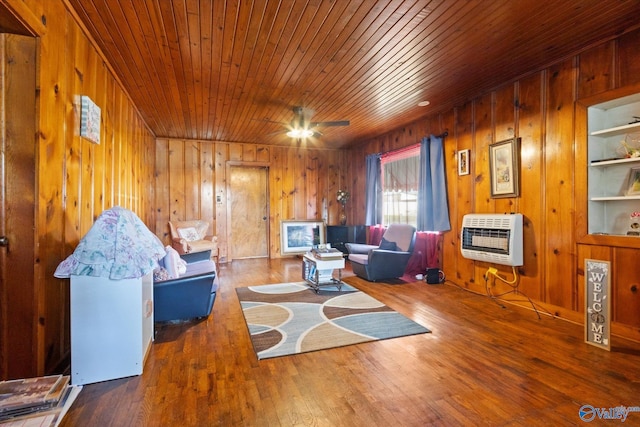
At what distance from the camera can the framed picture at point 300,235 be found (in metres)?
6.52

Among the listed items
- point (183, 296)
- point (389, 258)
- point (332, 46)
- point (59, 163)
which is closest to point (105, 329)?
point (183, 296)

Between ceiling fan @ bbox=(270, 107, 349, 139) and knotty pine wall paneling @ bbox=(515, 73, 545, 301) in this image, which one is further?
ceiling fan @ bbox=(270, 107, 349, 139)

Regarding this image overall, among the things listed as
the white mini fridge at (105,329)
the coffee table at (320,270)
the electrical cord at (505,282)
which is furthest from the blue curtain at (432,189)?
the white mini fridge at (105,329)

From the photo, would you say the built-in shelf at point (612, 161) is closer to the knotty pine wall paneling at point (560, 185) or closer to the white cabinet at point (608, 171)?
the white cabinet at point (608, 171)

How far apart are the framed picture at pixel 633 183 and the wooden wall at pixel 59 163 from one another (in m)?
4.30

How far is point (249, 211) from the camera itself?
6.58 meters

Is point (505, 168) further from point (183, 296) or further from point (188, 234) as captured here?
point (188, 234)

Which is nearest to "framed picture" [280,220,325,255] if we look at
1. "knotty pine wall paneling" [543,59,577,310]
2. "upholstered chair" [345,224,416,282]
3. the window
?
the window

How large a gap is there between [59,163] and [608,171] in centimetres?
437

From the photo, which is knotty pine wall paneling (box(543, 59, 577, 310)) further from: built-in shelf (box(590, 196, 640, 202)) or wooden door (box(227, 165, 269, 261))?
wooden door (box(227, 165, 269, 261))

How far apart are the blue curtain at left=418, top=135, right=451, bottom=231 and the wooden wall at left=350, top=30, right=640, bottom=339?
1.23ft

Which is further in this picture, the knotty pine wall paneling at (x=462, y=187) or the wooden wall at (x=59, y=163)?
the knotty pine wall paneling at (x=462, y=187)

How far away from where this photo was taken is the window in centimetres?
495

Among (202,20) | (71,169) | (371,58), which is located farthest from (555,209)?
(71,169)
